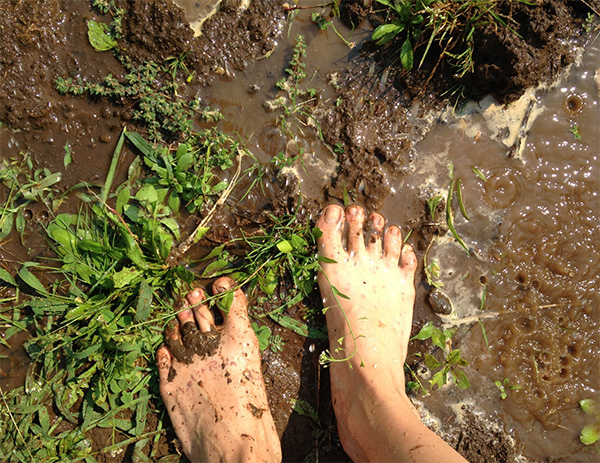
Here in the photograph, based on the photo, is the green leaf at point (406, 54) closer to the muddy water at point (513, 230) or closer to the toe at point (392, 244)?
the muddy water at point (513, 230)

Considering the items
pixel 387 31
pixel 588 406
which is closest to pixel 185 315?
pixel 387 31

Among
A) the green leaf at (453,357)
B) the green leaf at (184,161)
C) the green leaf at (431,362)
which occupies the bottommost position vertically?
the green leaf at (453,357)

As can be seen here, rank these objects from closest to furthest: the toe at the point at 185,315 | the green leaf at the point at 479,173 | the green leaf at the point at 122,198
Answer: the green leaf at the point at 122,198 → the toe at the point at 185,315 → the green leaf at the point at 479,173

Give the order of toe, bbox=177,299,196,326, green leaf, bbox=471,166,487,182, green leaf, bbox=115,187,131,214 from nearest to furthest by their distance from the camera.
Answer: green leaf, bbox=115,187,131,214 < toe, bbox=177,299,196,326 < green leaf, bbox=471,166,487,182

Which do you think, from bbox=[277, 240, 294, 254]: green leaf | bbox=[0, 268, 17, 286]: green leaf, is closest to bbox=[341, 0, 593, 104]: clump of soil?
bbox=[277, 240, 294, 254]: green leaf

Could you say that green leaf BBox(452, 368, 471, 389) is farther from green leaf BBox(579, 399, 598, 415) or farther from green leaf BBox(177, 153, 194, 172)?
green leaf BBox(177, 153, 194, 172)

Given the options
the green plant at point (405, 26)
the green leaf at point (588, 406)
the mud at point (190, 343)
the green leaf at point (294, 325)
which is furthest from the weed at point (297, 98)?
the green leaf at point (588, 406)

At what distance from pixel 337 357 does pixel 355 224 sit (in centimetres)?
88

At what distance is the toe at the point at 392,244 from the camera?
2.73 metres

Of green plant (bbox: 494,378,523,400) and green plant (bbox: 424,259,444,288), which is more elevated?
green plant (bbox: 424,259,444,288)

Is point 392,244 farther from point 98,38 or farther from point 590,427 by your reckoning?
point 98,38

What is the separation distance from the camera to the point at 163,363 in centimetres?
256

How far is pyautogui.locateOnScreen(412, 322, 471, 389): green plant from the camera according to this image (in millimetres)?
2578

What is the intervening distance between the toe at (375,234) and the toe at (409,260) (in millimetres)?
169
